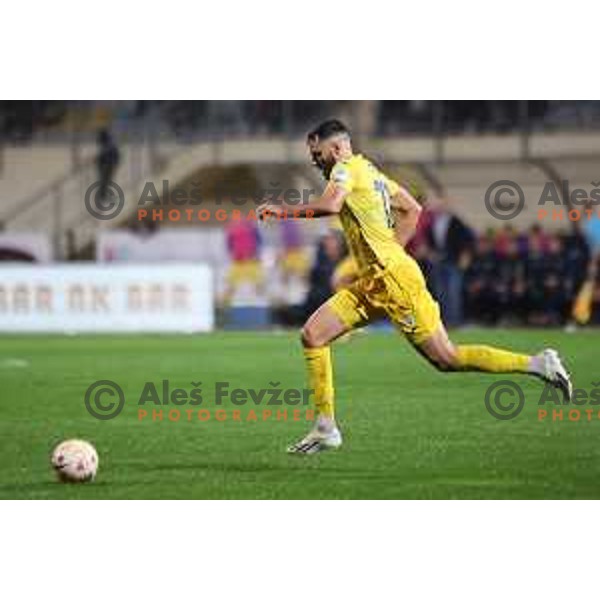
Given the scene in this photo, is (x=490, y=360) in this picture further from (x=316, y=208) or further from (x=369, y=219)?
(x=316, y=208)

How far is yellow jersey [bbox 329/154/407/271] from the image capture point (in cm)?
725

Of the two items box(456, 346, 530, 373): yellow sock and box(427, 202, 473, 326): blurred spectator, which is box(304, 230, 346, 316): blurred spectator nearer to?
box(427, 202, 473, 326): blurred spectator

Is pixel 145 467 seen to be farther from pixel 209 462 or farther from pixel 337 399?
pixel 337 399

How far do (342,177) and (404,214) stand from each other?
625 mm

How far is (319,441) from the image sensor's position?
24.7ft
